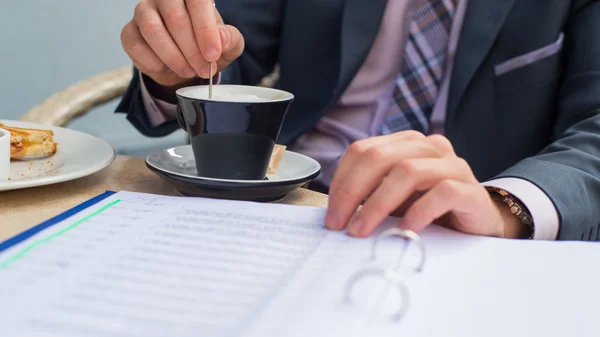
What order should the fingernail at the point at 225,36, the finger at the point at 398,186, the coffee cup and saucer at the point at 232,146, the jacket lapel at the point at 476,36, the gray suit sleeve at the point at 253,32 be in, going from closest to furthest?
the finger at the point at 398,186 → the coffee cup and saucer at the point at 232,146 → the fingernail at the point at 225,36 → the jacket lapel at the point at 476,36 → the gray suit sleeve at the point at 253,32

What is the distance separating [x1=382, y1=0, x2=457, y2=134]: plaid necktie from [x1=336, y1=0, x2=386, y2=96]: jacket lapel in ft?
0.21

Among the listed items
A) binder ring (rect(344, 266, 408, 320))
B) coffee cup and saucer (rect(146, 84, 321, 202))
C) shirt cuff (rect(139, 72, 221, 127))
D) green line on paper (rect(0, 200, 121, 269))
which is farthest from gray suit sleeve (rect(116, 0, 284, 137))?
binder ring (rect(344, 266, 408, 320))

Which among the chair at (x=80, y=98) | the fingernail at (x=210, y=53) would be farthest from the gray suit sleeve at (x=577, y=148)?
the chair at (x=80, y=98)

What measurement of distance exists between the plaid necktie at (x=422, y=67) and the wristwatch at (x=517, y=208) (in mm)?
356

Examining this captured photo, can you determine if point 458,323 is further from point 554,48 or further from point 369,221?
point 554,48

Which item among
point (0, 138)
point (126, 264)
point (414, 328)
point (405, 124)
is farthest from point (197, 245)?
point (405, 124)

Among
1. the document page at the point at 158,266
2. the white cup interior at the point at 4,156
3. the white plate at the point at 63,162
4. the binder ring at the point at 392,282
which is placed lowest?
the binder ring at the point at 392,282

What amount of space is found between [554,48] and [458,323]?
0.62 metres

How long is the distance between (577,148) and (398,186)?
305 mm

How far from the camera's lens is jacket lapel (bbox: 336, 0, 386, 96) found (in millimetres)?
855

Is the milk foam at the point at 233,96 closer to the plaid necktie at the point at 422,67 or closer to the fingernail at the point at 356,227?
the fingernail at the point at 356,227

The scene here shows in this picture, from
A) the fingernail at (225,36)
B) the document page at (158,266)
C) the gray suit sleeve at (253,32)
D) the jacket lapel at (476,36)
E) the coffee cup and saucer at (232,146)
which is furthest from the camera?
the gray suit sleeve at (253,32)

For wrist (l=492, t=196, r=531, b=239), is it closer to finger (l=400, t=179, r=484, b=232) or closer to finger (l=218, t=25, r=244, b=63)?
finger (l=400, t=179, r=484, b=232)

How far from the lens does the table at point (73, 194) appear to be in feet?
1.65
